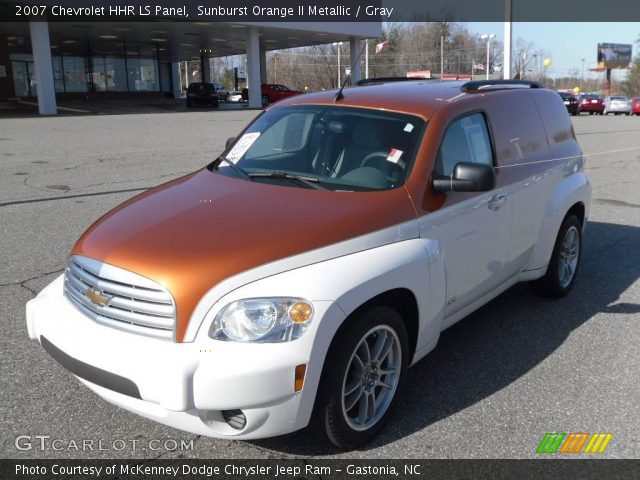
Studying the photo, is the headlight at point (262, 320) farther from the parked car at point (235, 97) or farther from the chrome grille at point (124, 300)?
the parked car at point (235, 97)

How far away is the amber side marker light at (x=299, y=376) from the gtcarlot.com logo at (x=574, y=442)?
1393 mm

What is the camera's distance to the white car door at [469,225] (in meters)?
3.60

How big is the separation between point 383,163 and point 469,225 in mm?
685

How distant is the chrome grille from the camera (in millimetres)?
2725

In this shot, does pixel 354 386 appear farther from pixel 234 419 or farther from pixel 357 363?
pixel 234 419

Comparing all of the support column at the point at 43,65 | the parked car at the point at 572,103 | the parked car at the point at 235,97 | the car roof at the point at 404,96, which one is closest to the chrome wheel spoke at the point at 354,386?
the car roof at the point at 404,96

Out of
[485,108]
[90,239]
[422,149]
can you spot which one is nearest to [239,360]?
[90,239]

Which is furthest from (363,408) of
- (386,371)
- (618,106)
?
(618,106)

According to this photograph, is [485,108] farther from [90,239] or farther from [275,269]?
[90,239]

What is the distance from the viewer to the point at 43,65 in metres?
29.7

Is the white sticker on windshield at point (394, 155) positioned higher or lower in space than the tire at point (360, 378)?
higher

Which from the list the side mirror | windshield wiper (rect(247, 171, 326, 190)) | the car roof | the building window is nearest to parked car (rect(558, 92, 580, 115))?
the building window

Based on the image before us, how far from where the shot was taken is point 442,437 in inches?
128

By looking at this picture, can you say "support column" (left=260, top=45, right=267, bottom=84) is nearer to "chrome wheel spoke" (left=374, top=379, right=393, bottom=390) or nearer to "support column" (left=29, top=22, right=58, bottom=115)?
"support column" (left=29, top=22, right=58, bottom=115)
